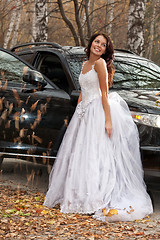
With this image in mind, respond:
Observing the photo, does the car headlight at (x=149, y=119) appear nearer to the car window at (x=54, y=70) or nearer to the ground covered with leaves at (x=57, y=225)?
the ground covered with leaves at (x=57, y=225)

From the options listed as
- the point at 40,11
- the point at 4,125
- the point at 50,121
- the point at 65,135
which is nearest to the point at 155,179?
the point at 65,135

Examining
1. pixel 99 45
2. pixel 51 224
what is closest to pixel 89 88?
pixel 99 45

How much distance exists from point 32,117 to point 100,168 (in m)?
1.19

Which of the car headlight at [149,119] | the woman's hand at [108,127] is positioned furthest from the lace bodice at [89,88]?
the car headlight at [149,119]

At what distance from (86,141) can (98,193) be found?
560 mm

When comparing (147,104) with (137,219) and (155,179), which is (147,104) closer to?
(155,179)

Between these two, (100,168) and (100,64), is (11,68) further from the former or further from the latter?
(100,168)

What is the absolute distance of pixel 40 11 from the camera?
11.0 metres

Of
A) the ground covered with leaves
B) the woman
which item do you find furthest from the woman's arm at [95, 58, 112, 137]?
the ground covered with leaves

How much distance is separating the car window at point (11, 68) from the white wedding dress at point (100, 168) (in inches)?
44.2

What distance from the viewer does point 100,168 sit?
4.28 meters

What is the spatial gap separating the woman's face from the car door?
0.71 meters

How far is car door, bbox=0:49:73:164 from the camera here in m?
4.94

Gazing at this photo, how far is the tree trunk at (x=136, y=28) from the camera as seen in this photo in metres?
9.56
